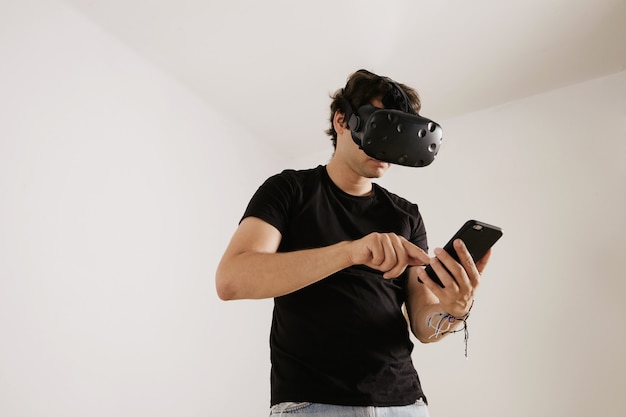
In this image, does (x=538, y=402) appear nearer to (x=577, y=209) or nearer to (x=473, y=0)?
(x=577, y=209)

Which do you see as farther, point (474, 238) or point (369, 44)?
point (369, 44)

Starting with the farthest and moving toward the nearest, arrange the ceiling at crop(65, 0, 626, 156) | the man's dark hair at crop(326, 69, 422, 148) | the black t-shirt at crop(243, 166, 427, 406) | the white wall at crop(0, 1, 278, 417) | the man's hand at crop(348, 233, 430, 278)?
the ceiling at crop(65, 0, 626, 156)
the white wall at crop(0, 1, 278, 417)
the man's dark hair at crop(326, 69, 422, 148)
the black t-shirt at crop(243, 166, 427, 406)
the man's hand at crop(348, 233, 430, 278)

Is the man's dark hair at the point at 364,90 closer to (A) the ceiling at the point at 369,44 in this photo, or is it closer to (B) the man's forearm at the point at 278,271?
(B) the man's forearm at the point at 278,271

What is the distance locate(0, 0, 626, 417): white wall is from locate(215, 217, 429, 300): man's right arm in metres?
1.02

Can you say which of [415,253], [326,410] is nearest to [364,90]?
[415,253]

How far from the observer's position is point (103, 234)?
1.81m

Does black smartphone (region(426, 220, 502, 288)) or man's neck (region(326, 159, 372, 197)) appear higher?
man's neck (region(326, 159, 372, 197))

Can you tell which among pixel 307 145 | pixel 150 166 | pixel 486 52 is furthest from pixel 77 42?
pixel 486 52

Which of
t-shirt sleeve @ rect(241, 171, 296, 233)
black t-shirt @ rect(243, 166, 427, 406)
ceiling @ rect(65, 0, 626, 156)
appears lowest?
black t-shirt @ rect(243, 166, 427, 406)

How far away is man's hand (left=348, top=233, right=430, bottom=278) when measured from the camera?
74 cm

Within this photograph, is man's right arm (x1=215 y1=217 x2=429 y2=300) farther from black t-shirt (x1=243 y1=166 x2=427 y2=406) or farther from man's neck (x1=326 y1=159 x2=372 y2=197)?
man's neck (x1=326 y1=159 x2=372 y2=197)

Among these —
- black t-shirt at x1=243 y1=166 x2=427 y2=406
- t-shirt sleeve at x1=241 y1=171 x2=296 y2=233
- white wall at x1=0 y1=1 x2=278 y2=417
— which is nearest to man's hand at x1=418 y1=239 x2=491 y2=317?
black t-shirt at x1=243 y1=166 x2=427 y2=406

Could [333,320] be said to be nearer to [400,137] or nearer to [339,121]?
[400,137]

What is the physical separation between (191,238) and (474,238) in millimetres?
1700
